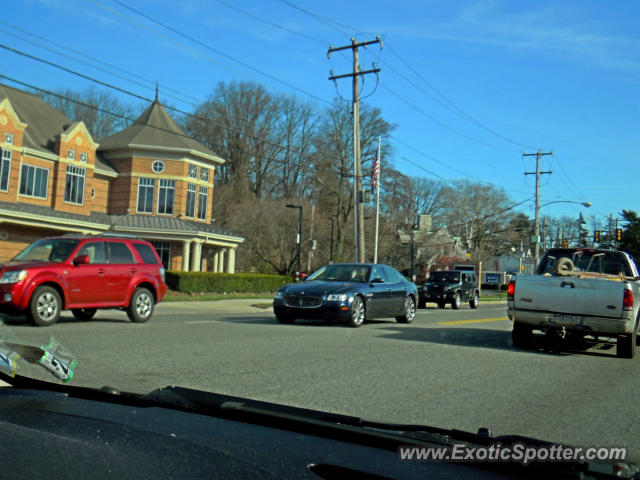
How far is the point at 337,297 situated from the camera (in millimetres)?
14484

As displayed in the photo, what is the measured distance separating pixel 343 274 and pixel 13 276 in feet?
25.2

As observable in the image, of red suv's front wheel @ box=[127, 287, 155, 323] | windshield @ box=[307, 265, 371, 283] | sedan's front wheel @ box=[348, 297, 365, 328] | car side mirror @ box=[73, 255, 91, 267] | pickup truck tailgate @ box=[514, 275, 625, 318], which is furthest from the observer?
windshield @ box=[307, 265, 371, 283]

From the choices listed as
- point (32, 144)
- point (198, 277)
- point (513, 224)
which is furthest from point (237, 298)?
point (513, 224)

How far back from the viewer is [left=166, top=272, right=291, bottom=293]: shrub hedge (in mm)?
30672

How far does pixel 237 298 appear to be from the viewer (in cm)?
2997

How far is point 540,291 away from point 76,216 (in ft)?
94.3

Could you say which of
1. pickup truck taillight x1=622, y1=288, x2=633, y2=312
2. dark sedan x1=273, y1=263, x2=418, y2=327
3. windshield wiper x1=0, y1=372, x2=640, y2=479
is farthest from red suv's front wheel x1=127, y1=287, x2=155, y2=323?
windshield wiper x1=0, y1=372, x2=640, y2=479

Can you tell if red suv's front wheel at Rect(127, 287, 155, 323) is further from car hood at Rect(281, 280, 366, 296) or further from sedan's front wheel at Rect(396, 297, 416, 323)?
sedan's front wheel at Rect(396, 297, 416, 323)

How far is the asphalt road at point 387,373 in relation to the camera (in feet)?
19.5

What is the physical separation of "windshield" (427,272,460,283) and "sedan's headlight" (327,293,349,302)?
18.4m

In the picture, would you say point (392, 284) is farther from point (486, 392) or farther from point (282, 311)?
point (486, 392)

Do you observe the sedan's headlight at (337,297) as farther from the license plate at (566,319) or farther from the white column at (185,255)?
the white column at (185,255)

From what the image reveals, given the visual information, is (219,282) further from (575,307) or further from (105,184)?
(575,307)

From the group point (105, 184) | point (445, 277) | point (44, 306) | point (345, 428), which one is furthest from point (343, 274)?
point (105, 184)
